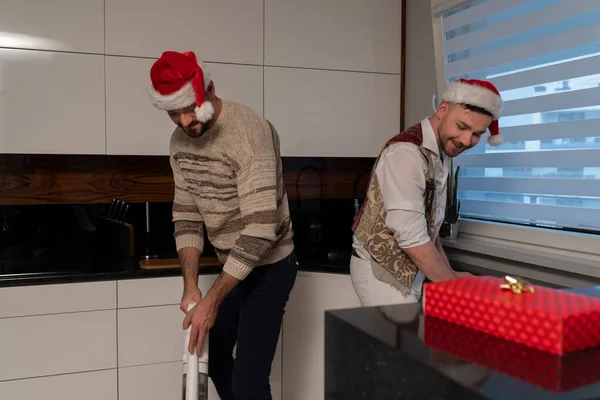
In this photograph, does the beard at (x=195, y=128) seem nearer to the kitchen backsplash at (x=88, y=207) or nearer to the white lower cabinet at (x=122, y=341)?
the white lower cabinet at (x=122, y=341)

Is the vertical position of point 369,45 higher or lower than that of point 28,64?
higher

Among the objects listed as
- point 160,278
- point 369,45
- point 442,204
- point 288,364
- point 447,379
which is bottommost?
point 288,364

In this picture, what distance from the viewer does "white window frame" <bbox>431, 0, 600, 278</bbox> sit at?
1.95 meters

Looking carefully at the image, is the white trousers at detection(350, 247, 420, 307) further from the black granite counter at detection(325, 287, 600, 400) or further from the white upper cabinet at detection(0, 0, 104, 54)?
the white upper cabinet at detection(0, 0, 104, 54)

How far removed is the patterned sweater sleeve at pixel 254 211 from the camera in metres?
1.63

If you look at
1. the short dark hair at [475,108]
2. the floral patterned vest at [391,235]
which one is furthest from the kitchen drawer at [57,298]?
the short dark hair at [475,108]

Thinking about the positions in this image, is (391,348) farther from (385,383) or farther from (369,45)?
(369,45)

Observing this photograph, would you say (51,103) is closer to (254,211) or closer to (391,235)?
(254,211)

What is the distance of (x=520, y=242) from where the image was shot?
2271 millimetres

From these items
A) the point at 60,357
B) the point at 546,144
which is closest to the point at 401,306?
the point at 546,144

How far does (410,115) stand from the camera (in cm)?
293

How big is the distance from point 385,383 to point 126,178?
2.35 m

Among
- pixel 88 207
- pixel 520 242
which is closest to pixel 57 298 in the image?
pixel 88 207

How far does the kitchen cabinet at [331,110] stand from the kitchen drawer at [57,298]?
3.29ft
